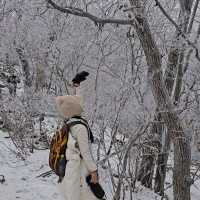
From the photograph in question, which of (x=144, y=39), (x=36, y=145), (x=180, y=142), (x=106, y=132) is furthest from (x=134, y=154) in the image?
(x=36, y=145)

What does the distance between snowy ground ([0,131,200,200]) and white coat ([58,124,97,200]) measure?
90.1 inches

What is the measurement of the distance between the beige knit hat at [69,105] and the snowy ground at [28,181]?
97.8 inches

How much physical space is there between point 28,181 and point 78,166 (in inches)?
131

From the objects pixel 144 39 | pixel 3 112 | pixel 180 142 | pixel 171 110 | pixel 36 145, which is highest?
pixel 144 39

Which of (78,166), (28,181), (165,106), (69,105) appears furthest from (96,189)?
(28,181)

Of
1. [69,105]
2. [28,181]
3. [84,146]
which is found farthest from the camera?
[28,181]

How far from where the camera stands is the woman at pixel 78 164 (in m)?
4.12

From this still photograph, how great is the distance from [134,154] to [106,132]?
0.97 meters

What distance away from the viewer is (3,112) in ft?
32.3

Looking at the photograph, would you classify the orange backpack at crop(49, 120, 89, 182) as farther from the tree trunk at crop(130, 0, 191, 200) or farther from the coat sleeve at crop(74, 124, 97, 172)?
the tree trunk at crop(130, 0, 191, 200)

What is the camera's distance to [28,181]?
7.25 metres

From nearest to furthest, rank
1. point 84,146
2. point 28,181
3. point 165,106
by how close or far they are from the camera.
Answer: point 84,146 < point 165,106 < point 28,181

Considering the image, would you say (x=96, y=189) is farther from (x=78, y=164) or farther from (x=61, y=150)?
(x=61, y=150)

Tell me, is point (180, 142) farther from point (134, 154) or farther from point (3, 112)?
point (3, 112)
